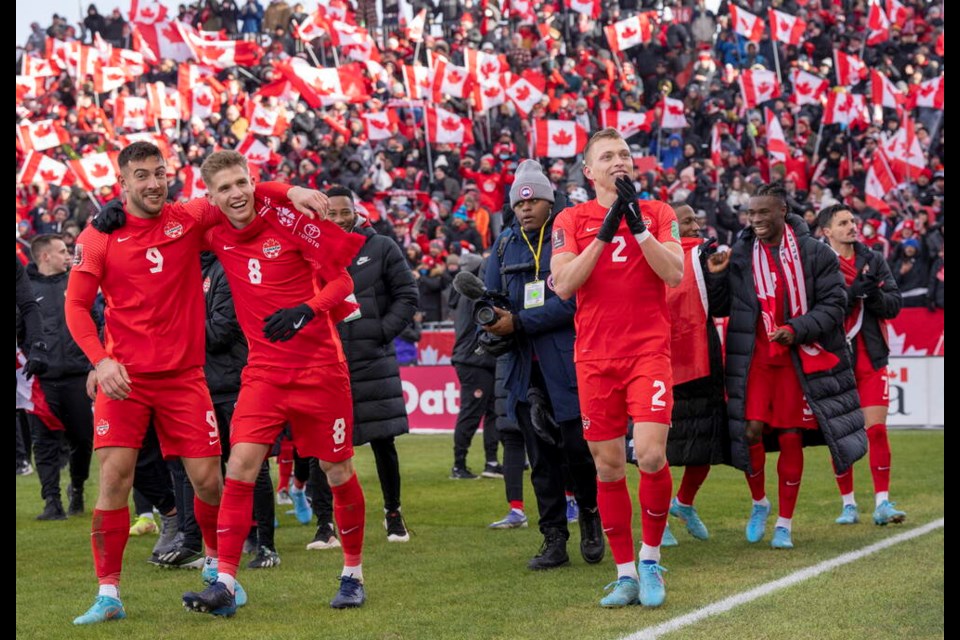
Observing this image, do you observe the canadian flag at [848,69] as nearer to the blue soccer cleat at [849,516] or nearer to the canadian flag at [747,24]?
the canadian flag at [747,24]

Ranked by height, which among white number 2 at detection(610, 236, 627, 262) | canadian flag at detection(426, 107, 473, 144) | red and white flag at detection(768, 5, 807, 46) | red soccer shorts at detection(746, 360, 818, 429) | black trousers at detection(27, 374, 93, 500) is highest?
red and white flag at detection(768, 5, 807, 46)

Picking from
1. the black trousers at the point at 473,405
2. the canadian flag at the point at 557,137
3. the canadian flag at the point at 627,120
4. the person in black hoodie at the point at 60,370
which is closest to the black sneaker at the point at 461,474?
the black trousers at the point at 473,405

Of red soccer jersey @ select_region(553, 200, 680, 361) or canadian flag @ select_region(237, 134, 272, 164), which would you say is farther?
canadian flag @ select_region(237, 134, 272, 164)

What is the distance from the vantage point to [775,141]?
23.7 metres

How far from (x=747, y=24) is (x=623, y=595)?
23.2 metres

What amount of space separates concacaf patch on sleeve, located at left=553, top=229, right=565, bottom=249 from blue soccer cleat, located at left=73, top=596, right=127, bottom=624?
2714 mm

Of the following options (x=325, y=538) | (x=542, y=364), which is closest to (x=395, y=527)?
(x=325, y=538)

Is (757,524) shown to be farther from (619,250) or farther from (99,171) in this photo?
(99,171)

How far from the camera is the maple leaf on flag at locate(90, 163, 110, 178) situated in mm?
26703

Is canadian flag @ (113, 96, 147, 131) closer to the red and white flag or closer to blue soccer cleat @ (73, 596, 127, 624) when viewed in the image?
the red and white flag

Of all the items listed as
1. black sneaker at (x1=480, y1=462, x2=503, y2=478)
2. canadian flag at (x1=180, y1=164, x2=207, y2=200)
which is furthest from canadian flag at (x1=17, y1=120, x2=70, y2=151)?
black sneaker at (x1=480, y1=462, x2=503, y2=478)

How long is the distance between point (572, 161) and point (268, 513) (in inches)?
742

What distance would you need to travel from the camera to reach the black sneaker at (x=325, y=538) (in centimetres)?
943

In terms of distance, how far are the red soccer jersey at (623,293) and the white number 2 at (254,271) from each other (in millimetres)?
1433
